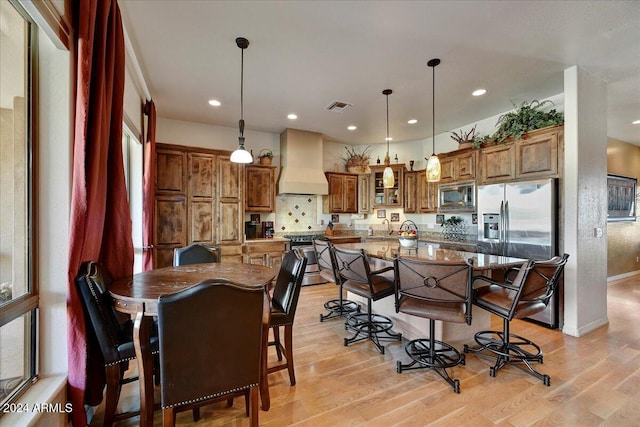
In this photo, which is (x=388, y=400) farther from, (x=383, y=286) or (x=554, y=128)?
(x=554, y=128)

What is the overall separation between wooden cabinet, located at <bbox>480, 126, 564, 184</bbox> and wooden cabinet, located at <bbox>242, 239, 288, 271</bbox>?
3438mm

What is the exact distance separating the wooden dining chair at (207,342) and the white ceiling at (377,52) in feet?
7.04

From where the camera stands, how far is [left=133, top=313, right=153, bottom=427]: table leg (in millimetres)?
1462

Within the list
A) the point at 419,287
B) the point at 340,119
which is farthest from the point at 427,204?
the point at 419,287

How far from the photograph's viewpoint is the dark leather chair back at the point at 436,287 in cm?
197

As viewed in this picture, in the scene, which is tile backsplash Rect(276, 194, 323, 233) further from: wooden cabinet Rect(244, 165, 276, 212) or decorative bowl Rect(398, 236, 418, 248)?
decorative bowl Rect(398, 236, 418, 248)

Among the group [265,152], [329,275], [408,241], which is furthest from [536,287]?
[265,152]

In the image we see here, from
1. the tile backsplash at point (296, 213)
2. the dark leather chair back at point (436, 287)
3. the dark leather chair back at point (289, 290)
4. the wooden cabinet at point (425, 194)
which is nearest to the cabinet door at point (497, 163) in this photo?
the wooden cabinet at point (425, 194)

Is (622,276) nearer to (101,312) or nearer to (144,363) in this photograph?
(144,363)

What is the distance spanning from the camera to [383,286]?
2.70m

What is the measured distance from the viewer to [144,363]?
4.89ft

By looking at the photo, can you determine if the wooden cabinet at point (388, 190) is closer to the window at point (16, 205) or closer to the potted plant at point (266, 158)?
the potted plant at point (266, 158)

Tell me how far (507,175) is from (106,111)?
4.43 metres

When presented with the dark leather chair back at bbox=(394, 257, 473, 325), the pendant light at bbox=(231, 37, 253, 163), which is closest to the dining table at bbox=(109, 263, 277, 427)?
the dark leather chair back at bbox=(394, 257, 473, 325)
